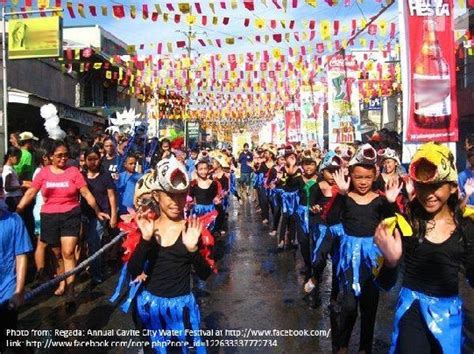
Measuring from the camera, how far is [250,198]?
23484 millimetres

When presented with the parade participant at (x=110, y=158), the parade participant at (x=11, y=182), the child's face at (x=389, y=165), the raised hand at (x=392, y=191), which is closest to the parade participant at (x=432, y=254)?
the raised hand at (x=392, y=191)

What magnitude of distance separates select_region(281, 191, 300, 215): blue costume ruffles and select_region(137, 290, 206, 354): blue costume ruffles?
18.0ft

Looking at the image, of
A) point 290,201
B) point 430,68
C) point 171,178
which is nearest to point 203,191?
point 290,201

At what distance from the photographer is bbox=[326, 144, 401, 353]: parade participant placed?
15.6ft

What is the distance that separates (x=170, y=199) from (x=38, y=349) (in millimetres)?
2512

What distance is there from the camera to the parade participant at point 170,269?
3732 millimetres

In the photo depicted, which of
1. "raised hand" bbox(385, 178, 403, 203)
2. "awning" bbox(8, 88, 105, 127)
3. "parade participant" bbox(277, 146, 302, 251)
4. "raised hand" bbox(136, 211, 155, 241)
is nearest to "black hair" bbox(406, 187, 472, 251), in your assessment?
"raised hand" bbox(385, 178, 403, 203)

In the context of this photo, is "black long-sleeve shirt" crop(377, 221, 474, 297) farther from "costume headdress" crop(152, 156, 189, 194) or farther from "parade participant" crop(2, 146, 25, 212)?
"parade participant" crop(2, 146, 25, 212)

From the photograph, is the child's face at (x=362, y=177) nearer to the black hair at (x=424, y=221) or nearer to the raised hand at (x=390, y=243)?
the black hair at (x=424, y=221)

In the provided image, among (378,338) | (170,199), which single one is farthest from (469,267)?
(378,338)

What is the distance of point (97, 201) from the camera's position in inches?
320

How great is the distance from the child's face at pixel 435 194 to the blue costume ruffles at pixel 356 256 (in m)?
1.35

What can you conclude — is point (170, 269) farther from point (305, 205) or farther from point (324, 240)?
point (305, 205)

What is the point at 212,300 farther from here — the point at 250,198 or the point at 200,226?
the point at 250,198
